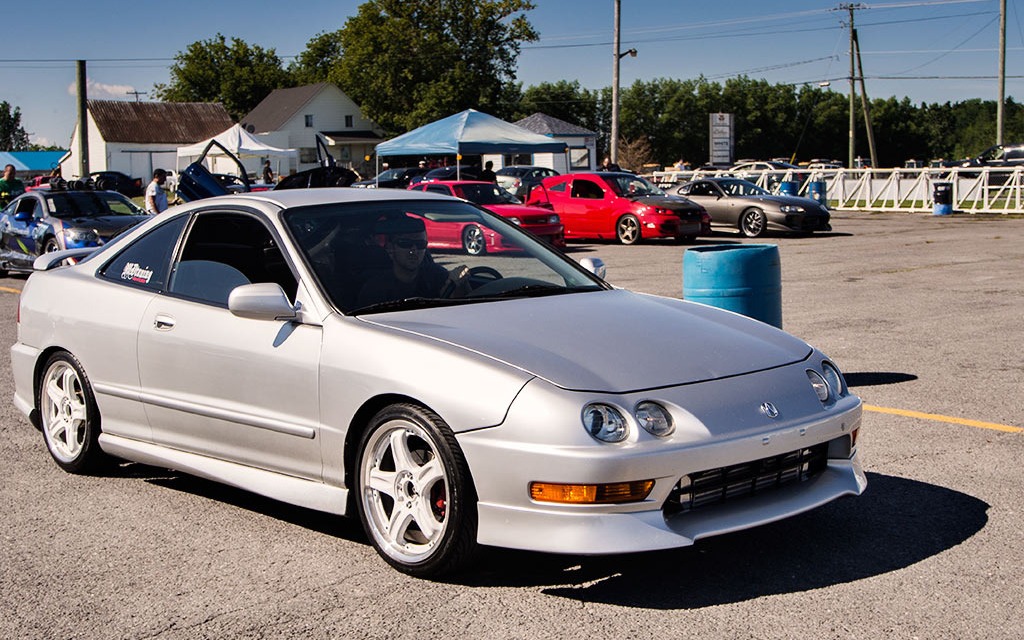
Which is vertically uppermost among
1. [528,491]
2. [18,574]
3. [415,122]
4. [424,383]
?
[415,122]

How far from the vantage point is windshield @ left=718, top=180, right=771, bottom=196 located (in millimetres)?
25297

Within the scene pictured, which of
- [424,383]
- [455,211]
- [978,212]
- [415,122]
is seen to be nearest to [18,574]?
[424,383]

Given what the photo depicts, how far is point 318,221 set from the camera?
5035 mm

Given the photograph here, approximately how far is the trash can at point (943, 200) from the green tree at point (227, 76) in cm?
7208

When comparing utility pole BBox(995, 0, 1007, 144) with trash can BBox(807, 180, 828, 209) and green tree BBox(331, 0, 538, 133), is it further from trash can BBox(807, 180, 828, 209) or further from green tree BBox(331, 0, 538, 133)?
green tree BBox(331, 0, 538, 133)

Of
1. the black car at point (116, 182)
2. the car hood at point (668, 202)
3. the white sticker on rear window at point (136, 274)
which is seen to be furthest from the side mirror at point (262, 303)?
the black car at point (116, 182)

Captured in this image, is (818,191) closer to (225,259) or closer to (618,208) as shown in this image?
(618,208)

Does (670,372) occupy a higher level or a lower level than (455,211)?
lower

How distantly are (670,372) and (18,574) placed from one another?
103 inches

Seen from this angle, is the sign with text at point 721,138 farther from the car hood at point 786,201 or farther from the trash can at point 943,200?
the car hood at point 786,201

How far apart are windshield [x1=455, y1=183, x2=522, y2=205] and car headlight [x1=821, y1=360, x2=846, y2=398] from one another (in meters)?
17.2

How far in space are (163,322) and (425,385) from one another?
5.65ft

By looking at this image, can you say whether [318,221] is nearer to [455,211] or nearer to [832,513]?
[455,211]

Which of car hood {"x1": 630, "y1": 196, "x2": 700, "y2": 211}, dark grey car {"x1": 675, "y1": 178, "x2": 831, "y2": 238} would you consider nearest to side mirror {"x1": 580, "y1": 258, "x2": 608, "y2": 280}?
car hood {"x1": 630, "y1": 196, "x2": 700, "y2": 211}
